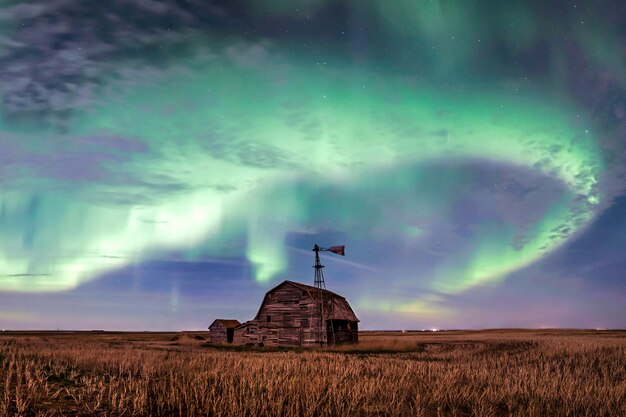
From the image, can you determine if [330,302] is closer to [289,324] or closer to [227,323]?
[289,324]

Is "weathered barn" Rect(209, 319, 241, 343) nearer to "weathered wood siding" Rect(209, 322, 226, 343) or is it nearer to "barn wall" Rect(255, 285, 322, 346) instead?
"weathered wood siding" Rect(209, 322, 226, 343)

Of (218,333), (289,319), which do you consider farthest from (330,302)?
(218,333)

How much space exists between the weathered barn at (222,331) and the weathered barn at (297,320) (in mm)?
8761

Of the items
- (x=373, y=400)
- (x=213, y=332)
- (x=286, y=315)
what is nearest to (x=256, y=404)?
(x=373, y=400)

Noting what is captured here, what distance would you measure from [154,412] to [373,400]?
16.2 feet

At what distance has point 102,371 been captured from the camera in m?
15.8

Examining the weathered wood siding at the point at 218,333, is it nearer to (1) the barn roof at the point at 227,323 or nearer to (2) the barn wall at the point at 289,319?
(1) the barn roof at the point at 227,323

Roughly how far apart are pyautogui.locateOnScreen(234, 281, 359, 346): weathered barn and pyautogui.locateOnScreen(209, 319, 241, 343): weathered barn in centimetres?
876

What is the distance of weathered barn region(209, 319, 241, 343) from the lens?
62.3 metres

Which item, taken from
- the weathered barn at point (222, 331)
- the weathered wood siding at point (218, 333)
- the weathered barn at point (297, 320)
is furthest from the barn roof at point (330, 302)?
the weathered wood siding at point (218, 333)

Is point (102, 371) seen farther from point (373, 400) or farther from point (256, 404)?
point (373, 400)

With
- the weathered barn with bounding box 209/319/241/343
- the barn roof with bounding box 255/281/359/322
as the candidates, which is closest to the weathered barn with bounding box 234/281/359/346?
the barn roof with bounding box 255/281/359/322

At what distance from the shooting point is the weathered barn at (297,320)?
47.8 m

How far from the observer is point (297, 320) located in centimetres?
4891
